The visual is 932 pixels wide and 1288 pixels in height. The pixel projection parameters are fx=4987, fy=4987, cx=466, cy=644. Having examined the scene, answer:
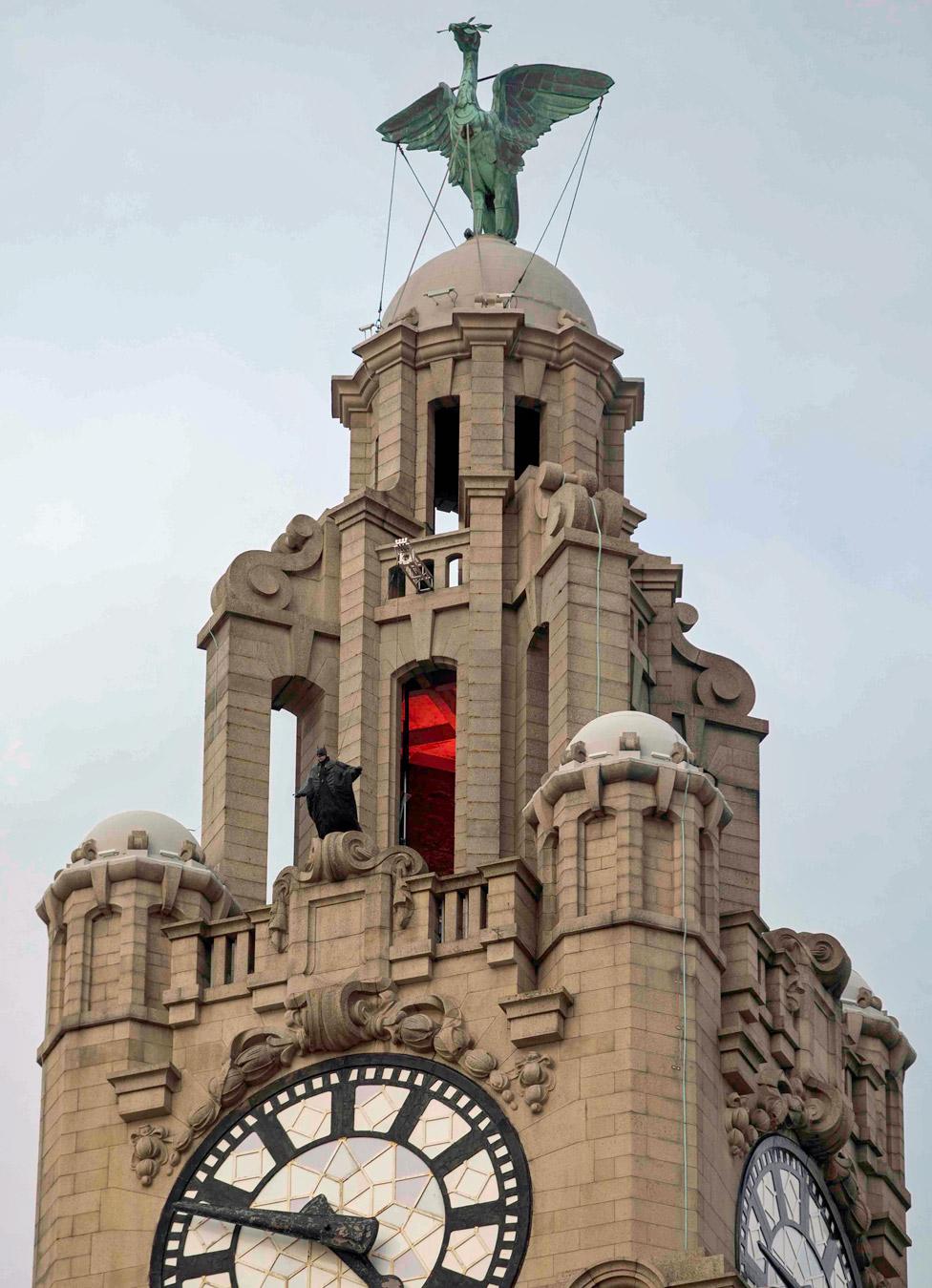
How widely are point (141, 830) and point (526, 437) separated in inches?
293

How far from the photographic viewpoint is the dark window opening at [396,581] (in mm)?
52219

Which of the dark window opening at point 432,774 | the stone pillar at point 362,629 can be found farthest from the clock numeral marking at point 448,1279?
the dark window opening at point 432,774

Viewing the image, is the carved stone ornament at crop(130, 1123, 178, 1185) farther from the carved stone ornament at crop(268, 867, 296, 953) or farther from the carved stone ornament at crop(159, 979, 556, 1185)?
the carved stone ornament at crop(268, 867, 296, 953)

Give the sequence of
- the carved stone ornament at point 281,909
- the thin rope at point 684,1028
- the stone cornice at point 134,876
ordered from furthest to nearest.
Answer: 1. the stone cornice at point 134,876
2. the carved stone ornament at point 281,909
3. the thin rope at point 684,1028

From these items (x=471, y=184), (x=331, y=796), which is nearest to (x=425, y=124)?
(x=471, y=184)

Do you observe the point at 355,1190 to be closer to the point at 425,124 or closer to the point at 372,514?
the point at 372,514

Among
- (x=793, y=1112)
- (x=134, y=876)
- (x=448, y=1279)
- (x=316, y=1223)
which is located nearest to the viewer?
(x=448, y=1279)

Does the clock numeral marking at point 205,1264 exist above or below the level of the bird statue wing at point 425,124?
below

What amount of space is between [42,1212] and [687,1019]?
669 cm

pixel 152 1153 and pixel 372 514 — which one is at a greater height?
pixel 372 514

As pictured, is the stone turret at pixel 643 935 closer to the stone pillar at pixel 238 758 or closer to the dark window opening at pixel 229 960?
the dark window opening at pixel 229 960

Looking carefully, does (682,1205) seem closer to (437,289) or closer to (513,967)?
(513,967)

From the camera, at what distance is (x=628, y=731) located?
47719mm

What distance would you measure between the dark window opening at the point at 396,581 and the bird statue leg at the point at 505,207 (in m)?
5.30
